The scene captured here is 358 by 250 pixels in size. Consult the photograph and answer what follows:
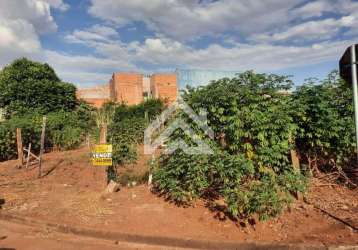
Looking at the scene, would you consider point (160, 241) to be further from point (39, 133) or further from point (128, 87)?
point (128, 87)

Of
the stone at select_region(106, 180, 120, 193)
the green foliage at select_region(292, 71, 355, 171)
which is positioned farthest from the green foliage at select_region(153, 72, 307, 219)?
the stone at select_region(106, 180, 120, 193)

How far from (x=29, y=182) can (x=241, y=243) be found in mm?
7024

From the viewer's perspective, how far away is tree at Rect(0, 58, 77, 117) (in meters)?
23.0

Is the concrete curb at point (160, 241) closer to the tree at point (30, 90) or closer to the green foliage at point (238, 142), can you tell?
the green foliage at point (238, 142)

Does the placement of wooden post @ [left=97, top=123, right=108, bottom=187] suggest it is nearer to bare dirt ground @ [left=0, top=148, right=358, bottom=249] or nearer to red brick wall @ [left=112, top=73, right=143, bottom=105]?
bare dirt ground @ [left=0, top=148, right=358, bottom=249]

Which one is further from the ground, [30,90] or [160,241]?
[30,90]

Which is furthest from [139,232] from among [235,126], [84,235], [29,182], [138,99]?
[138,99]

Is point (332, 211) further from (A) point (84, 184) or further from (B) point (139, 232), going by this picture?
(A) point (84, 184)

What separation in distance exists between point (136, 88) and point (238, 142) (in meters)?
29.5

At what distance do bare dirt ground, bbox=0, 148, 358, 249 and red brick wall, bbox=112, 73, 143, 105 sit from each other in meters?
25.6

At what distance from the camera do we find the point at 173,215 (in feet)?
20.0

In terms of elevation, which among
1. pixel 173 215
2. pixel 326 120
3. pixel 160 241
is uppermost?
pixel 326 120

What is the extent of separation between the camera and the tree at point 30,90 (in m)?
→ 23.0

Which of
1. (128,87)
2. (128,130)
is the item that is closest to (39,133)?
(128,130)
